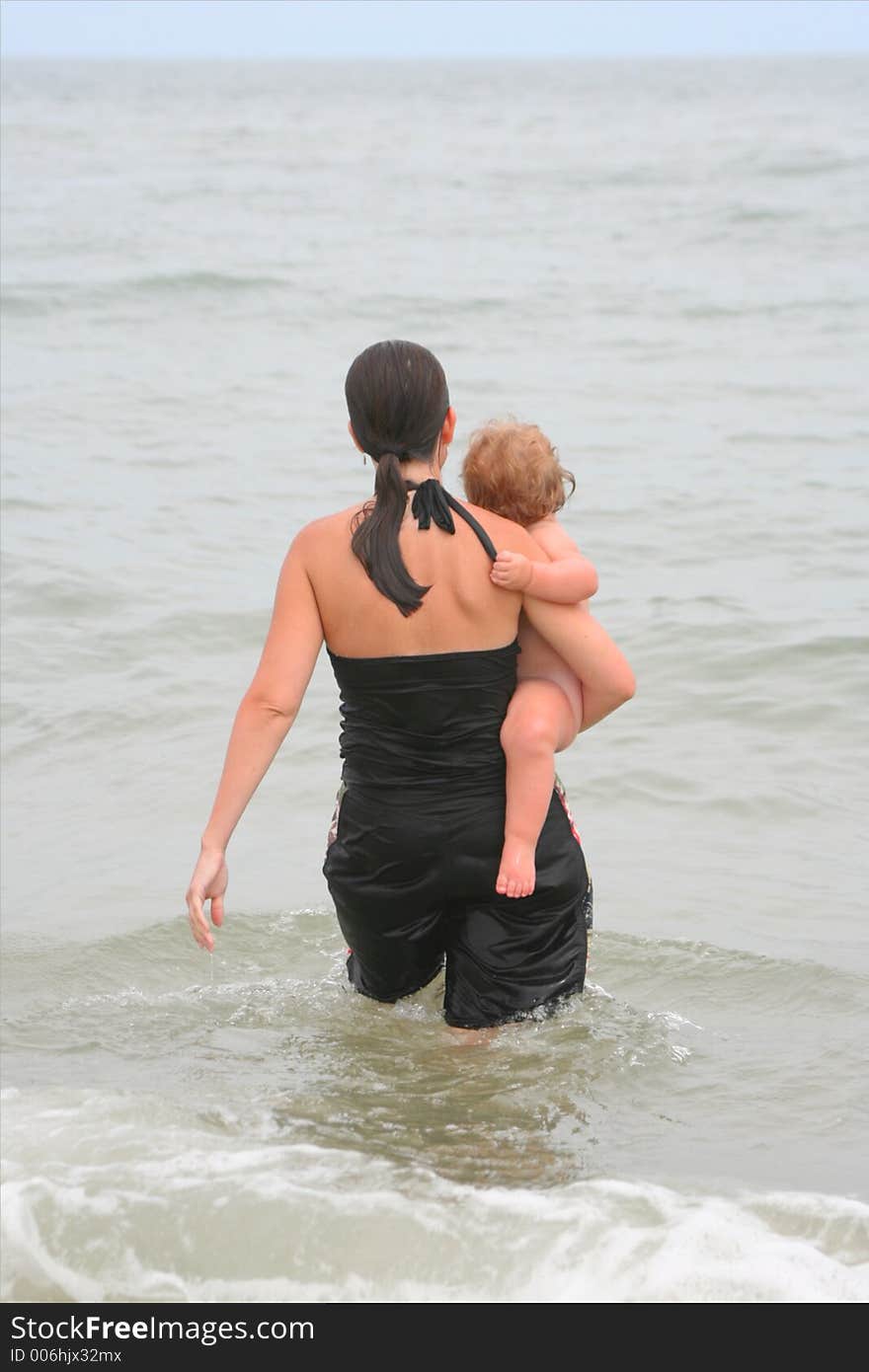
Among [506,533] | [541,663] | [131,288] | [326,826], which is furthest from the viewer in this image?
[131,288]

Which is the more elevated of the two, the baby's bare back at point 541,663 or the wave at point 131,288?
the wave at point 131,288

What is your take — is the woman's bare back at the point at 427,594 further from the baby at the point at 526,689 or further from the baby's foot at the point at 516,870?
the baby's foot at the point at 516,870

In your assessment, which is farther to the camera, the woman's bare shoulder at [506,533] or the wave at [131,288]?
the wave at [131,288]

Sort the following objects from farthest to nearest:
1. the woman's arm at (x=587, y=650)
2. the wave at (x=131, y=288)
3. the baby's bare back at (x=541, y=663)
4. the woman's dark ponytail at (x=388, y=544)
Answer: the wave at (x=131, y=288) < the baby's bare back at (x=541, y=663) < the woman's arm at (x=587, y=650) < the woman's dark ponytail at (x=388, y=544)

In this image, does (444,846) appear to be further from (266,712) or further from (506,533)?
(506,533)

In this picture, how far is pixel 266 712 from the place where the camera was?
11.5ft

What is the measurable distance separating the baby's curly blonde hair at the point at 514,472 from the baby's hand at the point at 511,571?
0.72 feet

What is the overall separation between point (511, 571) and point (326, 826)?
330cm

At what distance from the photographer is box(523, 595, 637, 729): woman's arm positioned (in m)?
3.47

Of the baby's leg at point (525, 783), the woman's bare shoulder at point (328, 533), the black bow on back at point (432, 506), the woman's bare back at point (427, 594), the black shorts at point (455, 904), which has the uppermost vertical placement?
the black bow on back at point (432, 506)

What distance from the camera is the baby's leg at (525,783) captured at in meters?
3.49

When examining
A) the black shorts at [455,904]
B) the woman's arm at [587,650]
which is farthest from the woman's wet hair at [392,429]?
the black shorts at [455,904]

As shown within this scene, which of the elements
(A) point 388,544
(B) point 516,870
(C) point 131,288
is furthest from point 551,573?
(C) point 131,288

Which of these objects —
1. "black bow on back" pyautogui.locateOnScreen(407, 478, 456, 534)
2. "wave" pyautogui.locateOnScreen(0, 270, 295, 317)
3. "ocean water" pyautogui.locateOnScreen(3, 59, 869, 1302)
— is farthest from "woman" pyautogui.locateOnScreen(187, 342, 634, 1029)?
"wave" pyautogui.locateOnScreen(0, 270, 295, 317)
